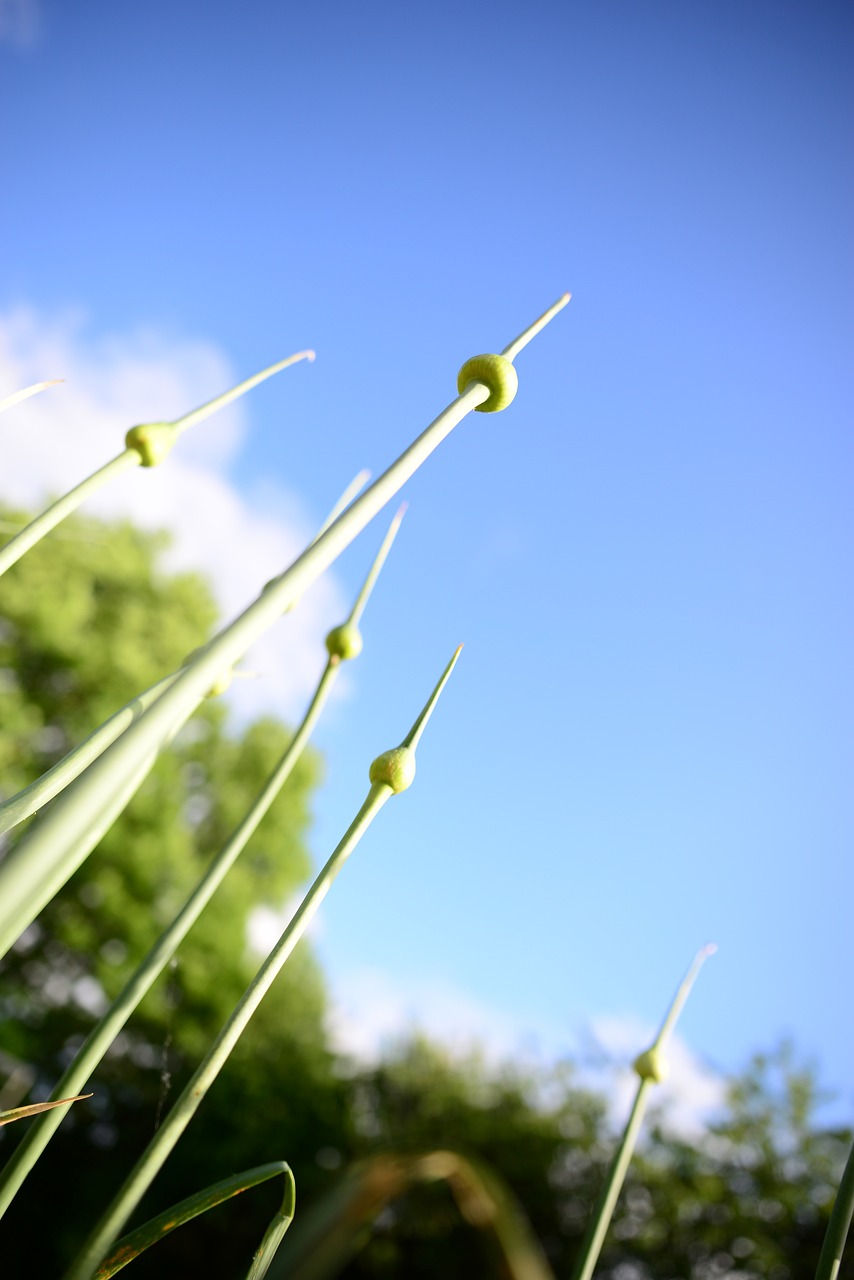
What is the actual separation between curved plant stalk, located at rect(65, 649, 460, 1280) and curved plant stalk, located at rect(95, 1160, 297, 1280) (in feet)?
0.03

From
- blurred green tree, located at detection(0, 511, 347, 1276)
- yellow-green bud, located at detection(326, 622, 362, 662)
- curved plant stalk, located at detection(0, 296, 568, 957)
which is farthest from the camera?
blurred green tree, located at detection(0, 511, 347, 1276)

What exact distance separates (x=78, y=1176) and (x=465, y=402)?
6.89 metres

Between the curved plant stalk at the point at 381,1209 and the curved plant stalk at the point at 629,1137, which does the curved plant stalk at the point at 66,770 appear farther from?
the curved plant stalk at the point at 629,1137

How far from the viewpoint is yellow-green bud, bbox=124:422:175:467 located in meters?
0.44

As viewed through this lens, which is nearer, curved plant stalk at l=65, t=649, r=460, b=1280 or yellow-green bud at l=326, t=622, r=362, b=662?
curved plant stalk at l=65, t=649, r=460, b=1280

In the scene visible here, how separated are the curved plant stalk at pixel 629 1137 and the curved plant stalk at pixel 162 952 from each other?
0.23 m

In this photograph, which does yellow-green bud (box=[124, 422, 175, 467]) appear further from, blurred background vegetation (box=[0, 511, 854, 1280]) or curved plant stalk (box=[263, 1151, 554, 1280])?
blurred background vegetation (box=[0, 511, 854, 1280])

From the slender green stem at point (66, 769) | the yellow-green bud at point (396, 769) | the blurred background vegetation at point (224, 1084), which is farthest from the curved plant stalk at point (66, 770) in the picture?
the blurred background vegetation at point (224, 1084)

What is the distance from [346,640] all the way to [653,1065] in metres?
0.29

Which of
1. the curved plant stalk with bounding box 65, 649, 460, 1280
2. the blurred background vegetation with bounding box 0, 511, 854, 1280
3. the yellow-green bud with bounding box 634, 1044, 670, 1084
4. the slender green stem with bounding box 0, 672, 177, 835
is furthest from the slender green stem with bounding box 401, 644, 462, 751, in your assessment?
the blurred background vegetation with bounding box 0, 511, 854, 1280

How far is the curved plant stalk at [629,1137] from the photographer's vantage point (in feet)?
1.29

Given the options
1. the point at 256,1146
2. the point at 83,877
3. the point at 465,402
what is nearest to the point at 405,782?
the point at 465,402

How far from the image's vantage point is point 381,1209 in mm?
235

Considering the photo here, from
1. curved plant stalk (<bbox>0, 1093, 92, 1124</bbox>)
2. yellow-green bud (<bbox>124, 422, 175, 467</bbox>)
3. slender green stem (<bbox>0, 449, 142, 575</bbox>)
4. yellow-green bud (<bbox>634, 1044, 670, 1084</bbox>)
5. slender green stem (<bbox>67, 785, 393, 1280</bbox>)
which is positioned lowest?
curved plant stalk (<bbox>0, 1093, 92, 1124</bbox>)
